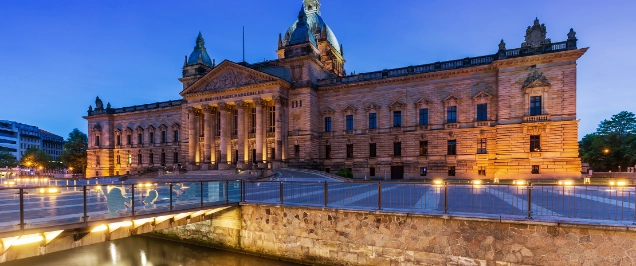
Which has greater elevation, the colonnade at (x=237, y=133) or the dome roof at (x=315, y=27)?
the dome roof at (x=315, y=27)

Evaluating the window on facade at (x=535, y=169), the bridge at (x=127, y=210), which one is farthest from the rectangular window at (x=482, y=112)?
the bridge at (x=127, y=210)

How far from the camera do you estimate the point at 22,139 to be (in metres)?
115

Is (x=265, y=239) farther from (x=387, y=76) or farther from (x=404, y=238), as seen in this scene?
(x=387, y=76)

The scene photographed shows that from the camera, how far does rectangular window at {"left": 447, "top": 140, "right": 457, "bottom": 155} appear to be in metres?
37.8

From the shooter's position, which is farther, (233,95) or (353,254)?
(233,95)

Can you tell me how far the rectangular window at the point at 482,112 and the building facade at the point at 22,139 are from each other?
13883cm

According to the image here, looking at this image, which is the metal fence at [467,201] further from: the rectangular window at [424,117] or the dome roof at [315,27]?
the dome roof at [315,27]

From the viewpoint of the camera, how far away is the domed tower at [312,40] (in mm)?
45031

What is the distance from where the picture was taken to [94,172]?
6397 centimetres

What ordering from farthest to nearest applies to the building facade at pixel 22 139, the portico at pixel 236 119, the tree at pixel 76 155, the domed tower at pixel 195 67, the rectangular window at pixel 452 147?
the building facade at pixel 22 139 < the tree at pixel 76 155 < the domed tower at pixel 195 67 < the portico at pixel 236 119 < the rectangular window at pixel 452 147

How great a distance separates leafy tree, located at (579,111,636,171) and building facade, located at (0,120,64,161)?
159226 mm

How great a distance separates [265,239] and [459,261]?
7757 mm

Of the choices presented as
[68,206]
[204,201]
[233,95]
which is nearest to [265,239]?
[204,201]

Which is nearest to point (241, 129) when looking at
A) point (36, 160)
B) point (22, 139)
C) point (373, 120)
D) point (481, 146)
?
point (373, 120)
